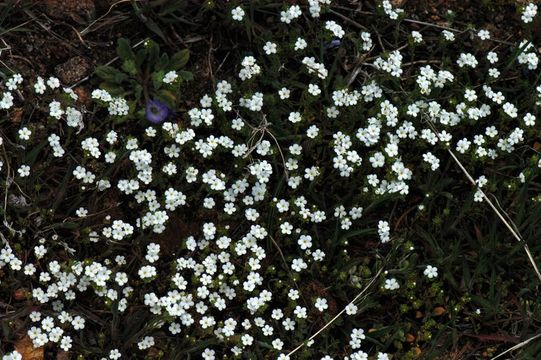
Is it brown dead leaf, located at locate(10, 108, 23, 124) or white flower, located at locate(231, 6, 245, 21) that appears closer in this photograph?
brown dead leaf, located at locate(10, 108, 23, 124)

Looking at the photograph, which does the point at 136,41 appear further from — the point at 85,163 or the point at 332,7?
the point at 332,7

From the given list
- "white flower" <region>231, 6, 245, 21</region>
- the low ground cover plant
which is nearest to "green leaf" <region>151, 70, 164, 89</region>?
the low ground cover plant

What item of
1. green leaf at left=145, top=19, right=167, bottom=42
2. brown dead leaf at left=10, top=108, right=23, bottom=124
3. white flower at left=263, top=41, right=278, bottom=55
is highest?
white flower at left=263, top=41, right=278, bottom=55

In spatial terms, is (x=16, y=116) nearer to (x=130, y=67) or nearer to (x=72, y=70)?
(x=72, y=70)

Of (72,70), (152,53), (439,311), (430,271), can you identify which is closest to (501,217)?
(430,271)

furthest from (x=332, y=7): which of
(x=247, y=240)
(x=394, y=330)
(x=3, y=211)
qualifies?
(x=3, y=211)

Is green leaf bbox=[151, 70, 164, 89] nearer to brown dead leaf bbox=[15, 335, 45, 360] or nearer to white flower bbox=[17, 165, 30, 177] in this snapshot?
white flower bbox=[17, 165, 30, 177]
